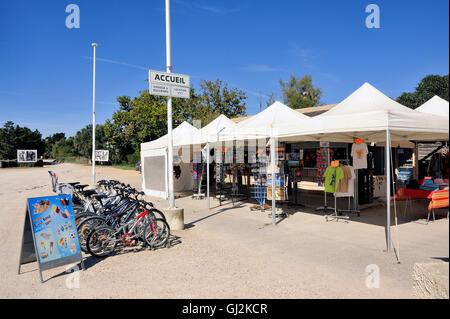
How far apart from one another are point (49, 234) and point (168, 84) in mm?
3859

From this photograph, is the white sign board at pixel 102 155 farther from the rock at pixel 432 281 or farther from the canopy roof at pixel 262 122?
the rock at pixel 432 281

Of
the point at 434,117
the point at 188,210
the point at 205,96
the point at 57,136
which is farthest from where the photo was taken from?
the point at 57,136

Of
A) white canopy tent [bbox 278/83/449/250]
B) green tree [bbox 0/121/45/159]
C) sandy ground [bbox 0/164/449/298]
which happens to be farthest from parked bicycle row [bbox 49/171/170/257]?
green tree [bbox 0/121/45/159]

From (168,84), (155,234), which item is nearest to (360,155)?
(168,84)

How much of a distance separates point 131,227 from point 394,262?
4.21 metres

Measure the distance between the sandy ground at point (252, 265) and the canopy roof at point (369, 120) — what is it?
2.03 meters

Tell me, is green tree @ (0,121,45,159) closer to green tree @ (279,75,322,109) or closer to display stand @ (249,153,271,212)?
green tree @ (279,75,322,109)

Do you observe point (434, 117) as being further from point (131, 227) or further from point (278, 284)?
point (131, 227)

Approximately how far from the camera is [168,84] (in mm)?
6785

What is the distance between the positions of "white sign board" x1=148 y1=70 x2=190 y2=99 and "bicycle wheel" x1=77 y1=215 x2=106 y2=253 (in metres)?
2.79

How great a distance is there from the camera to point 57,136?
109 m
